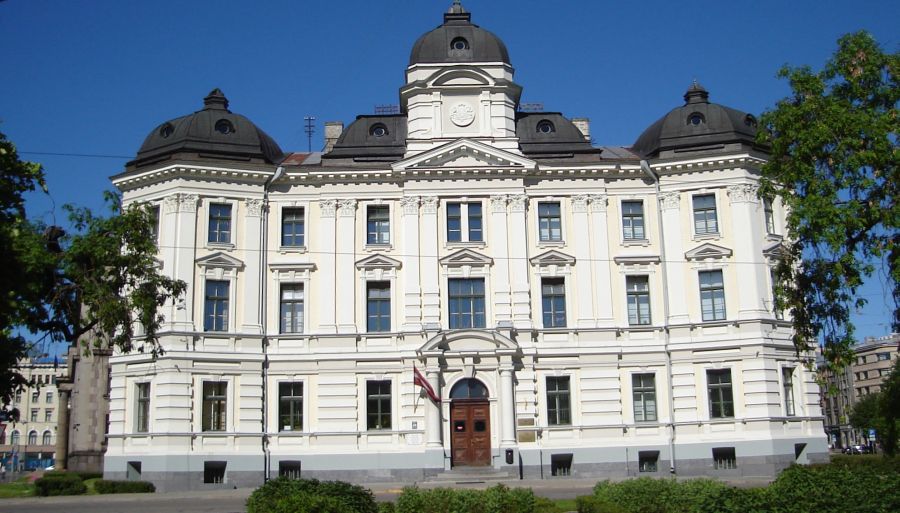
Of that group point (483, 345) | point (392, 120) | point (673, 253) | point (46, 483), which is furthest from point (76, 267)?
point (673, 253)

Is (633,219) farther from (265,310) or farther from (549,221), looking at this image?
(265,310)

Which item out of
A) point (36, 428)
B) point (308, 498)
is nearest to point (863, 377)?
point (36, 428)

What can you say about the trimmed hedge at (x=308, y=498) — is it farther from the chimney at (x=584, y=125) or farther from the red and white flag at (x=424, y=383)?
the chimney at (x=584, y=125)

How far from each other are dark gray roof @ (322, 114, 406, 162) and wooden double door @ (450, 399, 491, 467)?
1140 cm

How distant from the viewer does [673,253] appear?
40.4m

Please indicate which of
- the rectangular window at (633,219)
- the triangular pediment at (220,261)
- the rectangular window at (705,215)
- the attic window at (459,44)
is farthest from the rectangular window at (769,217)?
the triangular pediment at (220,261)

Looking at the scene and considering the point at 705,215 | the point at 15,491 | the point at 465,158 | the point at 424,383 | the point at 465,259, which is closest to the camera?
the point at 15,491

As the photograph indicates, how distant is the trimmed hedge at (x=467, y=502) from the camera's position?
60.6ft

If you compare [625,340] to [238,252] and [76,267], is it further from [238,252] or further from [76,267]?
[76,267]

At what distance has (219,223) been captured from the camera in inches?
1588

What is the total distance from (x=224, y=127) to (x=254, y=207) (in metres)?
3.98

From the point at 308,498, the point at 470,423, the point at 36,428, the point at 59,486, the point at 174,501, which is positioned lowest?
the point at 174,501

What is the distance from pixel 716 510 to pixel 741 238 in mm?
25246

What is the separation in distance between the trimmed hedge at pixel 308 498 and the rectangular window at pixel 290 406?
20835 mm
